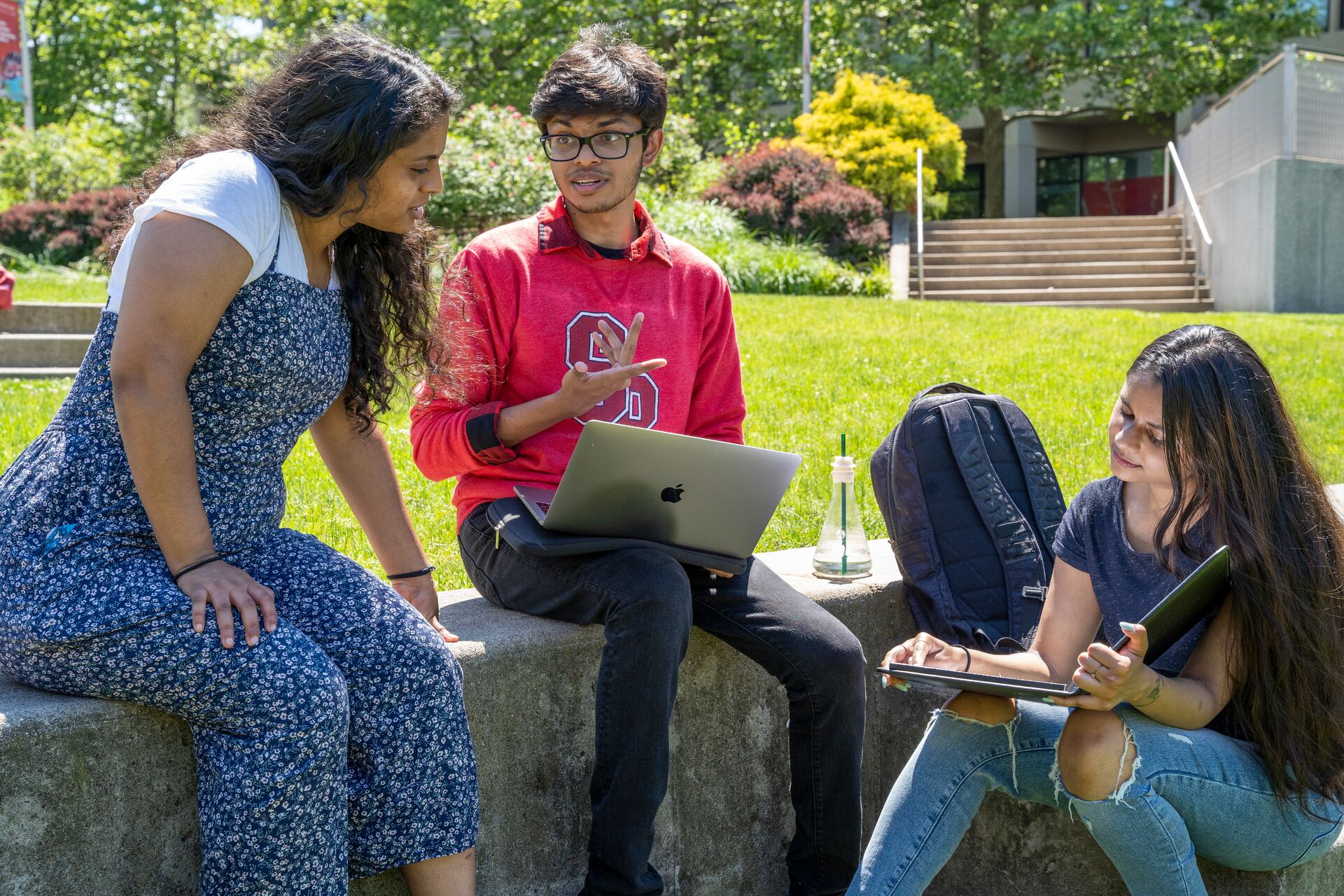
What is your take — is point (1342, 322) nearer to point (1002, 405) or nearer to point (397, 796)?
point (1002, 405)

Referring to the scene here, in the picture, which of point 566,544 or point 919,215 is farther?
point 919,215

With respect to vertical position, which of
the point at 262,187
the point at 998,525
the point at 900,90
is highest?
the point at 900,90

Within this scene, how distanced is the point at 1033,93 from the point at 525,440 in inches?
802

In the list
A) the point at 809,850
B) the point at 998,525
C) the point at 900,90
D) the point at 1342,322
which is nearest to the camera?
the point at 809,850

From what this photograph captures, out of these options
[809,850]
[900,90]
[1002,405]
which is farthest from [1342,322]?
[809,850]

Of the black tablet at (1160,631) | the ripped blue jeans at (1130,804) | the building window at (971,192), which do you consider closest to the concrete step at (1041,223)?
the building window at (971,192)

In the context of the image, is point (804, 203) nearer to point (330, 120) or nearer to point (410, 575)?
point (410, 575)

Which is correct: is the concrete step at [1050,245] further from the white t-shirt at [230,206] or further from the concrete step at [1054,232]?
the white t-shirt at [230,206]

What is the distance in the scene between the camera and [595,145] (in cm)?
315

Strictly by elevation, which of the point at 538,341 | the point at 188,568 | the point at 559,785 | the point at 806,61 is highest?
the point at 806,61

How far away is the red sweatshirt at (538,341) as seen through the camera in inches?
122

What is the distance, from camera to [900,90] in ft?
61.8

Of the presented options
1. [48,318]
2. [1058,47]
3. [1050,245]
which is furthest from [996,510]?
[1058,47]

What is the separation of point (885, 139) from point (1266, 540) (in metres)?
15.5
